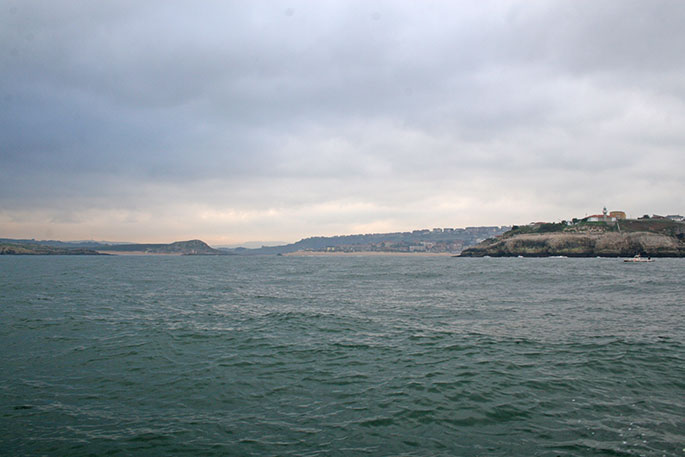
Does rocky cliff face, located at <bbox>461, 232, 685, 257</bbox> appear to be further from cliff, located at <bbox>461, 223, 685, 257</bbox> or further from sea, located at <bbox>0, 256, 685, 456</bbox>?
sea, located at <bbox>0, 256, 685, 456</bbox>

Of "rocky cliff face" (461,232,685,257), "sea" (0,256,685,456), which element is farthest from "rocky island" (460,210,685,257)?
"sea" (0,256,685,456)

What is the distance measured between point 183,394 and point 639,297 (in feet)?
124

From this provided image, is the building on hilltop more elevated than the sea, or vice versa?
the building on hilltop

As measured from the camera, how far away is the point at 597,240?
150 m

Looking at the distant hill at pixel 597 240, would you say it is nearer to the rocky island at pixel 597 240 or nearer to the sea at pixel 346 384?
the rocky island at pixel 597 240

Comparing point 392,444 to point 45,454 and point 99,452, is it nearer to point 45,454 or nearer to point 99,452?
point 99,452

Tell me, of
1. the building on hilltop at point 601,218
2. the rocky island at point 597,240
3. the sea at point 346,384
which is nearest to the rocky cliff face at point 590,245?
the rocky island at point 597,240

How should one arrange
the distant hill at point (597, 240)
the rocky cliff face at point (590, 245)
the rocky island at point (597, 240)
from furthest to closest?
the rocky island at point (597, 240)
the distant hill at point (597, 240)
the rocky cliff face at point (590, 245)

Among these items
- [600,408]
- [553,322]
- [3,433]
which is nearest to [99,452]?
[3,433]

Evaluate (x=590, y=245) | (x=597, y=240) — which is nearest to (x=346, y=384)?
(x=590, y=245)

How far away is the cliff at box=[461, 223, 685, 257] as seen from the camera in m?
132

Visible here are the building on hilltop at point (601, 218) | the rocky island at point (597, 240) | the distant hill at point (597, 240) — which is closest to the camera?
the distant hill at point (597, 240)

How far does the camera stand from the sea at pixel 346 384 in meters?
8.84

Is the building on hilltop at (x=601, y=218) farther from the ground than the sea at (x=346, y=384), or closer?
A: farther from the ground
